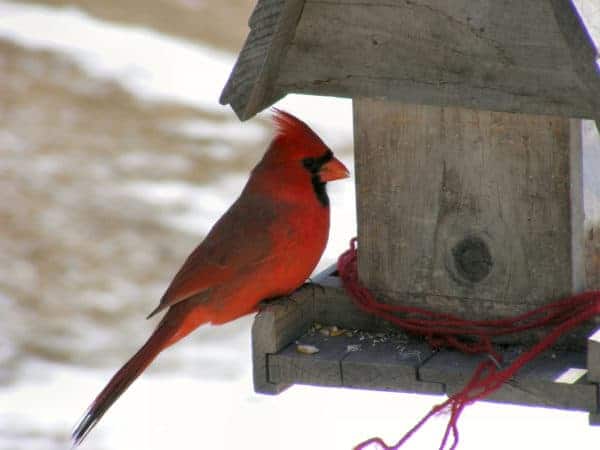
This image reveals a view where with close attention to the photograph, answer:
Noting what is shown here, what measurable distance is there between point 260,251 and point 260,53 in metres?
0.60

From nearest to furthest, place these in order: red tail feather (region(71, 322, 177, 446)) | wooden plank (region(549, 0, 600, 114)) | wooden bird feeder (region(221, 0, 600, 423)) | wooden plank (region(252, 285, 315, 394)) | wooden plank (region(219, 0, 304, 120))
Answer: wooden plank (region(549, 0, 600, 114)), wooden bird feeder (region(221, 0, 600, 423)), wooden plank (region(219, 0, 304, 120)), wooden plank (region(252, 285, 315, 394)), red tail feather (region(71, 322, 177, 446))

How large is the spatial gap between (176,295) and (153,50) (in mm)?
6841

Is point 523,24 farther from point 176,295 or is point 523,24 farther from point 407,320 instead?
point 176,295

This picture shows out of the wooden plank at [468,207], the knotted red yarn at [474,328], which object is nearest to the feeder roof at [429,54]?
the wooden plank at [468,207]

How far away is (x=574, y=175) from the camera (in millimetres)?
2627

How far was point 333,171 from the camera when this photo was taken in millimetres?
3049

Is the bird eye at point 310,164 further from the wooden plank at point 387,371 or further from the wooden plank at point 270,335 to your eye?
the wooden plank at point 387,371

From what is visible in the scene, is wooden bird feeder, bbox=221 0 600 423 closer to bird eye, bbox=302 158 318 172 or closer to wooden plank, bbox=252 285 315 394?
wooden plank, bbox=252 285 315 394

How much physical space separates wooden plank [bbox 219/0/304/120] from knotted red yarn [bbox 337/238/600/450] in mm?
487

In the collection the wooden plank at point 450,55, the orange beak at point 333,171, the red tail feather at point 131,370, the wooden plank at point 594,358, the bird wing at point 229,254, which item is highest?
the wooden plank at point 450,55

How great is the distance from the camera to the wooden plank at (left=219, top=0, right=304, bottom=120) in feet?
8.48

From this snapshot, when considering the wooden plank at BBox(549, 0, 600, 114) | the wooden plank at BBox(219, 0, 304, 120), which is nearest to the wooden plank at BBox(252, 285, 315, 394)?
the wooden plank at BBox(219, 0, 304, 120)

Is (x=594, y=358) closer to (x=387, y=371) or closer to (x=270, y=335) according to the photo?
(x=387, y=371)

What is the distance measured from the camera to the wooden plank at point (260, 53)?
8.48ft
